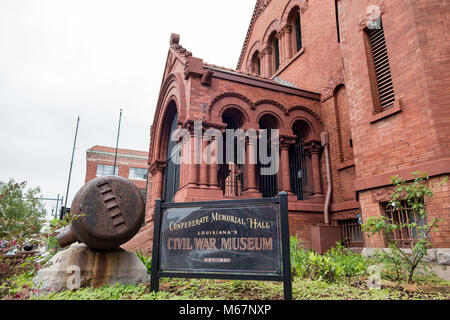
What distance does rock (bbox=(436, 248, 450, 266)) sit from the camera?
5703 mm

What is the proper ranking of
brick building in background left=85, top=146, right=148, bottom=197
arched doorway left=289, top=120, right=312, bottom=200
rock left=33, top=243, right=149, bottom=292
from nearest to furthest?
rock left=33, top=243, right=149, bottom=292 → arched doorway left=289, top=120, right=312, bottom=200 → brick building in background left=85, top=146, right=148, bottom=197

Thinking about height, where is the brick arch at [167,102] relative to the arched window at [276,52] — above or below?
below

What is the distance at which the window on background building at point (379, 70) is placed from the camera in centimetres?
780

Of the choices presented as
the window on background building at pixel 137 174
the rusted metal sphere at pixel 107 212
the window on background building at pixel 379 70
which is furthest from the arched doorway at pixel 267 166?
the window on background building at pixel 137 174

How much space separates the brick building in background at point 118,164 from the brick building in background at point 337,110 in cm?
2691

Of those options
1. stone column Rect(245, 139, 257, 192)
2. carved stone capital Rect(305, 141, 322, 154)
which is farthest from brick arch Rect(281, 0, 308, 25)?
stone column Rect(245, 139, 257, 192)

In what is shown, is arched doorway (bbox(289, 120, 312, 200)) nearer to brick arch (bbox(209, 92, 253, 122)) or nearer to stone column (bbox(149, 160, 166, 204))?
brick arch (bbox(209, 92, 253, 122))

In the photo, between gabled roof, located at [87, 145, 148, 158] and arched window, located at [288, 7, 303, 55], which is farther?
gabled roof, located at [87, 145, 148, 158]

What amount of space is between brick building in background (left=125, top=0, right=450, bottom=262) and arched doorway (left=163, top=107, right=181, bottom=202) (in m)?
0.08

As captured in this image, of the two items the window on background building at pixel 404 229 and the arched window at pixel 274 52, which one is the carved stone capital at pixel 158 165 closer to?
the arched window at pixel 274 52

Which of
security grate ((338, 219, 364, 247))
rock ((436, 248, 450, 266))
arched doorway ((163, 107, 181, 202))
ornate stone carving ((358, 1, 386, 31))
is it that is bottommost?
rock ((436, 248, 450, 266))

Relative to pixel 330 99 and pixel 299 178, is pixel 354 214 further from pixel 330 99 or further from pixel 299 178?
pixel 330 99

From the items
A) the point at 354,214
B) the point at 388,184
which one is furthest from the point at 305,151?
the point at 388,184

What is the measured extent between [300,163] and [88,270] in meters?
9.04
